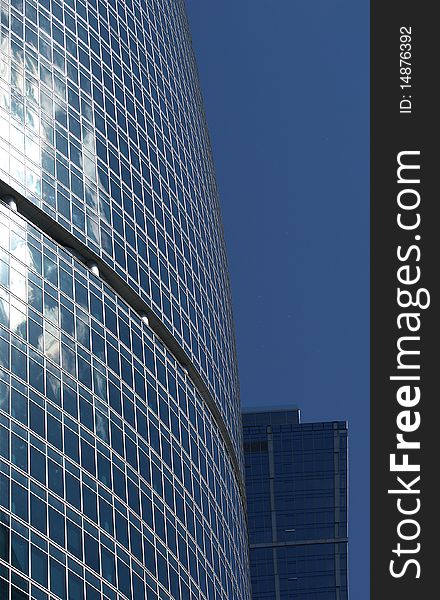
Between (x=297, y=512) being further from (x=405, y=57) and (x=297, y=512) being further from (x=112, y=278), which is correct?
(x=405, y=57)

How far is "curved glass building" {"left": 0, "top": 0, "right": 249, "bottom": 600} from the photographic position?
5684cm

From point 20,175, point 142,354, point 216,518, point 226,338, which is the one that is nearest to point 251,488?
point 226,338

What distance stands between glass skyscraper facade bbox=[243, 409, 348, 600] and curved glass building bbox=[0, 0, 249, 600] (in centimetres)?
6633

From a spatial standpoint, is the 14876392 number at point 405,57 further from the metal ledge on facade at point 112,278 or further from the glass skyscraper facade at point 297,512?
the glass skyscraper facade at point 297,512

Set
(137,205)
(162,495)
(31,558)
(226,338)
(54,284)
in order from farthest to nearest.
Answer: (226,338) < (137,205) < (162,495) < (54,284) < (31,558)

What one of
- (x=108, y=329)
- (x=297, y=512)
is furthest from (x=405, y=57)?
(x=297, y=512)

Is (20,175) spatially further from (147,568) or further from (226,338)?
(226,338)

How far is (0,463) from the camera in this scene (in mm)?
52812

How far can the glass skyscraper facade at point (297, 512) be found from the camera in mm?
160875

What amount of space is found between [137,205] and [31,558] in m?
30.1

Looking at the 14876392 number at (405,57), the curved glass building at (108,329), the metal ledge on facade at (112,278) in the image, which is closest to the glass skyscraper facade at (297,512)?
the curved glass building at (108,329)

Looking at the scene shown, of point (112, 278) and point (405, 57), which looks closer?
point (405, 57)

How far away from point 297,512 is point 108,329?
98068 millimetres

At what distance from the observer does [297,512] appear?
163 meters
